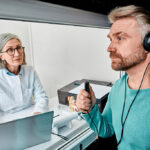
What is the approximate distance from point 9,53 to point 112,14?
0.99 meters

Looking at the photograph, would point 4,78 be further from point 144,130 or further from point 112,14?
point 144,130

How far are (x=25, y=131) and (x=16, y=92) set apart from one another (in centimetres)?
76

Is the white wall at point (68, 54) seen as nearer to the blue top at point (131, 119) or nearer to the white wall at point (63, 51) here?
the white wall at point (63, 51)

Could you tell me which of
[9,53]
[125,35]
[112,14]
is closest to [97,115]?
[125,35]

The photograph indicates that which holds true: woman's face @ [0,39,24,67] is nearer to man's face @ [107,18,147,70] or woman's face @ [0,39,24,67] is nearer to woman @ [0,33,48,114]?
woman @ [0,33,48,114]

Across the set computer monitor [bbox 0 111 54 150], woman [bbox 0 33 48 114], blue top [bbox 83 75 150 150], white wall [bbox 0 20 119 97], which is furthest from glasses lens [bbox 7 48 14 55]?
blue top [bbox 83 75 150 150]

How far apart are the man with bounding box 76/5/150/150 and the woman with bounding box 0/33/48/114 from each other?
27.2 inches

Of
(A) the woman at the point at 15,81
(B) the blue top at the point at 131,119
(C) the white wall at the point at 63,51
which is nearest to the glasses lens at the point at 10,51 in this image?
(A) the woman at the point at 15,81

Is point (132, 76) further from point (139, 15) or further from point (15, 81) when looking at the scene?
point (15, 81)

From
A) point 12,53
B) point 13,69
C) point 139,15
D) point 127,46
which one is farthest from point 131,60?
point 13,69

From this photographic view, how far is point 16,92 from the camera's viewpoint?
1447 millimetres

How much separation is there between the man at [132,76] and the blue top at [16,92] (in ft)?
2.37

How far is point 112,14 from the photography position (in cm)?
84

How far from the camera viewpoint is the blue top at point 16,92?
1402 millimetres
